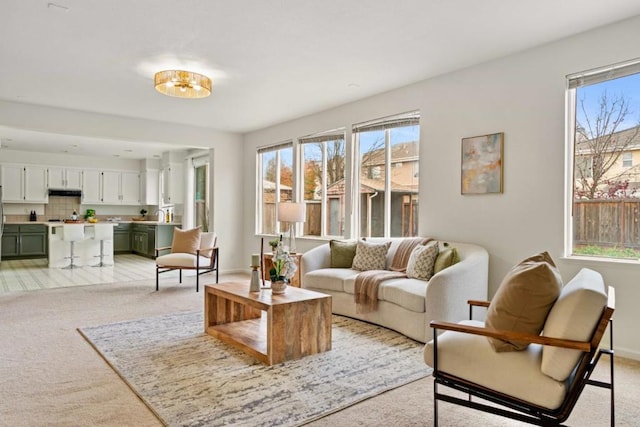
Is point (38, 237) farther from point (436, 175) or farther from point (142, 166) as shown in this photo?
point (436, 175)

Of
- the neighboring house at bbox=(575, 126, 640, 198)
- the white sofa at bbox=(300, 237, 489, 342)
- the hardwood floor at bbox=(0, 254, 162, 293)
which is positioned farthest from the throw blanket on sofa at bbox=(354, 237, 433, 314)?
the hardwood floor at bbox=(0, 254, 162, 293)

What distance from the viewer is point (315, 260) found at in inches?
198

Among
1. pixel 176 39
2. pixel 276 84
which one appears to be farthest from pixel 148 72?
pixel 276 84

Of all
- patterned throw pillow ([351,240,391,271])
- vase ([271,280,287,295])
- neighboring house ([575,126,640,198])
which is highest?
neighboring house ([575,126,640,198])

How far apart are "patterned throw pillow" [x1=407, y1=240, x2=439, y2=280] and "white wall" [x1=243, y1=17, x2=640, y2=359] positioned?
1.55 feet

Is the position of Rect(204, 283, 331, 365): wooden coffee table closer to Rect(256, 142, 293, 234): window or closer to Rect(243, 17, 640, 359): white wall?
Rect(243, 17, 640, 359): white wall

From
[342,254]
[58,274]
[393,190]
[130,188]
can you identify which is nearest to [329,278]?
[342,254]

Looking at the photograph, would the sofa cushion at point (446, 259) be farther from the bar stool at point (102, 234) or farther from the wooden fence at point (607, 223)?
the bar stool at point (102, 234)

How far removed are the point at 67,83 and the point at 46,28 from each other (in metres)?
1.61

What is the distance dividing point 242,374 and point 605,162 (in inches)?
133

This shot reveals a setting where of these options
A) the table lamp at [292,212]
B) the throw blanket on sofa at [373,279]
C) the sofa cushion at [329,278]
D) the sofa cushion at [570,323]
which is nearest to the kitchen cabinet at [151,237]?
the table lamp at [292,212]

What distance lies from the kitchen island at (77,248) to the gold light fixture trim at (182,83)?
5060 mm

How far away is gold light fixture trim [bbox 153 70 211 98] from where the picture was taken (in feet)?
13.8

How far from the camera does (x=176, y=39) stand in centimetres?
362
